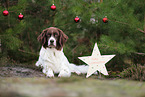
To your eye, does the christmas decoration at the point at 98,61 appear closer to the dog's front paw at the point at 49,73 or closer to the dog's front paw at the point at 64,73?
the dog's front paw at the point at 64,73

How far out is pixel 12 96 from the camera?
1.18 m

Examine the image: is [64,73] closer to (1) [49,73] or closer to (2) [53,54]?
(1) [49,73]

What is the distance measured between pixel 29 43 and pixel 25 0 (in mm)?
1766

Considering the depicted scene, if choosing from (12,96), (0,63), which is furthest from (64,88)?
(0,63)

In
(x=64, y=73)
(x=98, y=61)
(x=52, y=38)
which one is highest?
(x=52, y=38)

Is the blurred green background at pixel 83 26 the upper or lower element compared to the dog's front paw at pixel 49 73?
upper

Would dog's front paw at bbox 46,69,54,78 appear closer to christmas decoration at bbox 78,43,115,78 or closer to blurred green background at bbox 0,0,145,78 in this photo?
christmas decoration at bbox 78,43,115,78

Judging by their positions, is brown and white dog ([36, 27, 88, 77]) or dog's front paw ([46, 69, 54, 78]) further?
brown and white dog ([36, 27, 88, 77])

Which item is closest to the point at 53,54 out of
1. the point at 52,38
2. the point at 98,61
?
the point at 52,38

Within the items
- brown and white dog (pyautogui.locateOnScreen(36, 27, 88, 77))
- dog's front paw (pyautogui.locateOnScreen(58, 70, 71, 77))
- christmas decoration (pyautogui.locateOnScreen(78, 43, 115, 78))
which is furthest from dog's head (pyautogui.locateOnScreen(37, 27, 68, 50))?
christmas decoration (pyautogui.locateOnScreen(78, 43, 115, 78))

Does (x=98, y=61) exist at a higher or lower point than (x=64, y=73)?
higher

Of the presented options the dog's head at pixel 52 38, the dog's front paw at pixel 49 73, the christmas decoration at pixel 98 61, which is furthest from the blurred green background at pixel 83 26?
the dog's front paw at pixel 49 73

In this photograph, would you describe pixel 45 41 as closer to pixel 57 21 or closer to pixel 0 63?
pixel 0 63

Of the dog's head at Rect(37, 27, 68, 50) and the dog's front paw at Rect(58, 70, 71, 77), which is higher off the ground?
the dog's head at Rect(37, 27, 68, 50)
